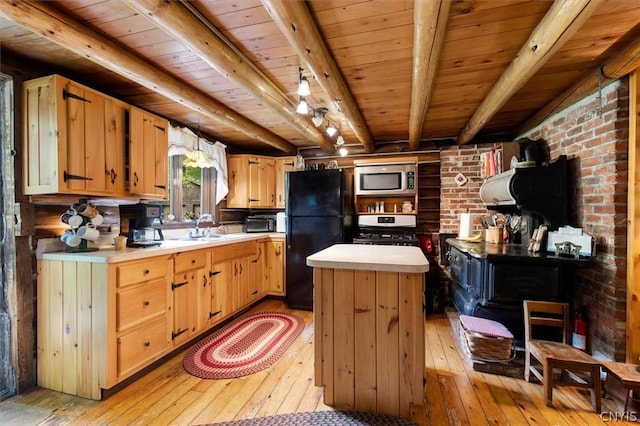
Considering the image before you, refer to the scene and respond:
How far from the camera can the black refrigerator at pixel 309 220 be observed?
11.4 feet

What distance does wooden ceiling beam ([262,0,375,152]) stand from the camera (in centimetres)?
130

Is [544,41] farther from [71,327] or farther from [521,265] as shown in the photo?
[71,327]

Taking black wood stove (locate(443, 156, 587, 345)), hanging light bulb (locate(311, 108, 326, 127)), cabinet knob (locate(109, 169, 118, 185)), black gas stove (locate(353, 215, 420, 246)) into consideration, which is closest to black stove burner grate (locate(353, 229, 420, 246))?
black gas stove (locate(353, 215, 420, 246))

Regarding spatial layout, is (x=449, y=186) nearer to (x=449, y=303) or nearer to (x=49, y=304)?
(x=449, y=303)

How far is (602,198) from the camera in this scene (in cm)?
198

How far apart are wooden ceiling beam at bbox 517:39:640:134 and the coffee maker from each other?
11.3 feet

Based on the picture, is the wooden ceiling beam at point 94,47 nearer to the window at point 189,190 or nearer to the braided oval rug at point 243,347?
the window at point 189,190

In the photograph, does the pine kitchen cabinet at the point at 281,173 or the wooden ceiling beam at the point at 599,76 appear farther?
the pine kitchen cabinet at the point at 281,173

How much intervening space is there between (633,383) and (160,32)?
324 cm

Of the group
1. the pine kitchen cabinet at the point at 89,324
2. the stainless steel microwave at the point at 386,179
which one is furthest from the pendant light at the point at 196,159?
the stainless steel microwave at the point at 386,179

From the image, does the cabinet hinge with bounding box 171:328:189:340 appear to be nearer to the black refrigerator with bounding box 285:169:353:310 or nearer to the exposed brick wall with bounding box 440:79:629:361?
the black refrigerator with bounding box 285:169:353:310

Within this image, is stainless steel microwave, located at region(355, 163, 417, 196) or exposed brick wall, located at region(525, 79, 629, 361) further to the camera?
stainless steel microwave, located at region(355, 163, 417, 196)

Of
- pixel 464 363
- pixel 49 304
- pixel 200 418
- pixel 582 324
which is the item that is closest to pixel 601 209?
pixel 582 324

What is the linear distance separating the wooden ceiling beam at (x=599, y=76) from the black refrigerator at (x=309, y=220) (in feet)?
6.81
